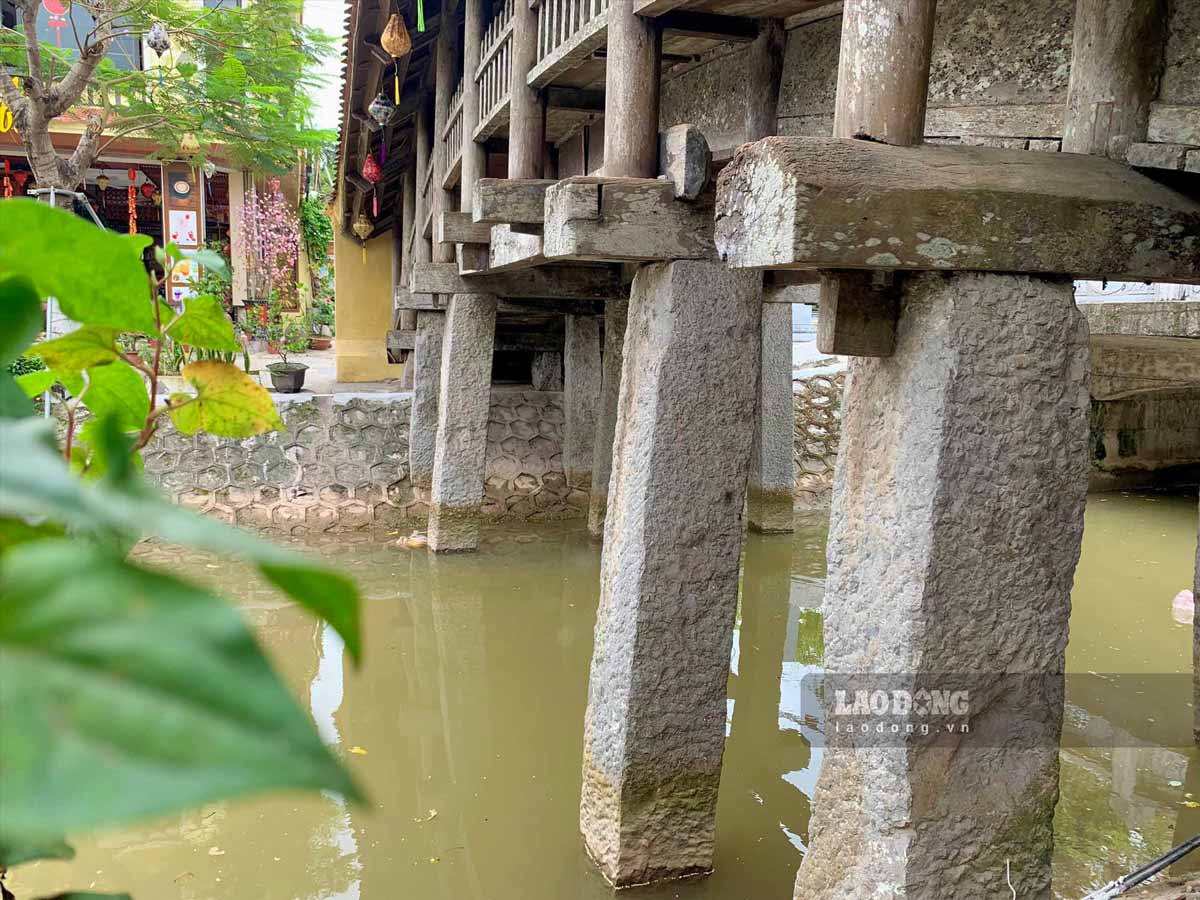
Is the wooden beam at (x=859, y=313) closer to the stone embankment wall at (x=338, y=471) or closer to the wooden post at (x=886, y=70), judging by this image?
the wooden post at (x=886, y=70)

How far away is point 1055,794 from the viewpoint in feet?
6.93

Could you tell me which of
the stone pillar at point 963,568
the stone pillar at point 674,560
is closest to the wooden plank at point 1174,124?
the stone pillar at point 963,568

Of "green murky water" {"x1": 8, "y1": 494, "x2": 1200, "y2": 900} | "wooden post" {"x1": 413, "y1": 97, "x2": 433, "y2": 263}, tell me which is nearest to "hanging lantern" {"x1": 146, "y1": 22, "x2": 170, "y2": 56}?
"wooden post" {"x1": 413, "y1": 97, "x2": 433, "y2": 263}

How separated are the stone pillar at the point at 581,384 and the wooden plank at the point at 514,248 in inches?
121

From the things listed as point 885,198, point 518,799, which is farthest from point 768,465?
point 885,198

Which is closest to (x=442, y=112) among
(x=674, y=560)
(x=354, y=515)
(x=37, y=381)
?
(x=354, y=515)

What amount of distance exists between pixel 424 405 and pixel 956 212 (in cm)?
678

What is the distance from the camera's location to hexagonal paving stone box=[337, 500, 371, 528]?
8.09 metres

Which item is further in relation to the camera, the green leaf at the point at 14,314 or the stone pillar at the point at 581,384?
the stone pillar at the point at 581,384

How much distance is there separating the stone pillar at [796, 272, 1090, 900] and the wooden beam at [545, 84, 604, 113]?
111 inches

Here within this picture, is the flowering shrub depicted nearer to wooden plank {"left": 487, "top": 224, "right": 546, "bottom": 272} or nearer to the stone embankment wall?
the stone embankment wall

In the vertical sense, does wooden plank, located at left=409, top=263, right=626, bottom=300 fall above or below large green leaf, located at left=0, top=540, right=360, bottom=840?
above

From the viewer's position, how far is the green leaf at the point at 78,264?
45 cm

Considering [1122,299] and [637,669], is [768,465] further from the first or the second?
[637,669]
